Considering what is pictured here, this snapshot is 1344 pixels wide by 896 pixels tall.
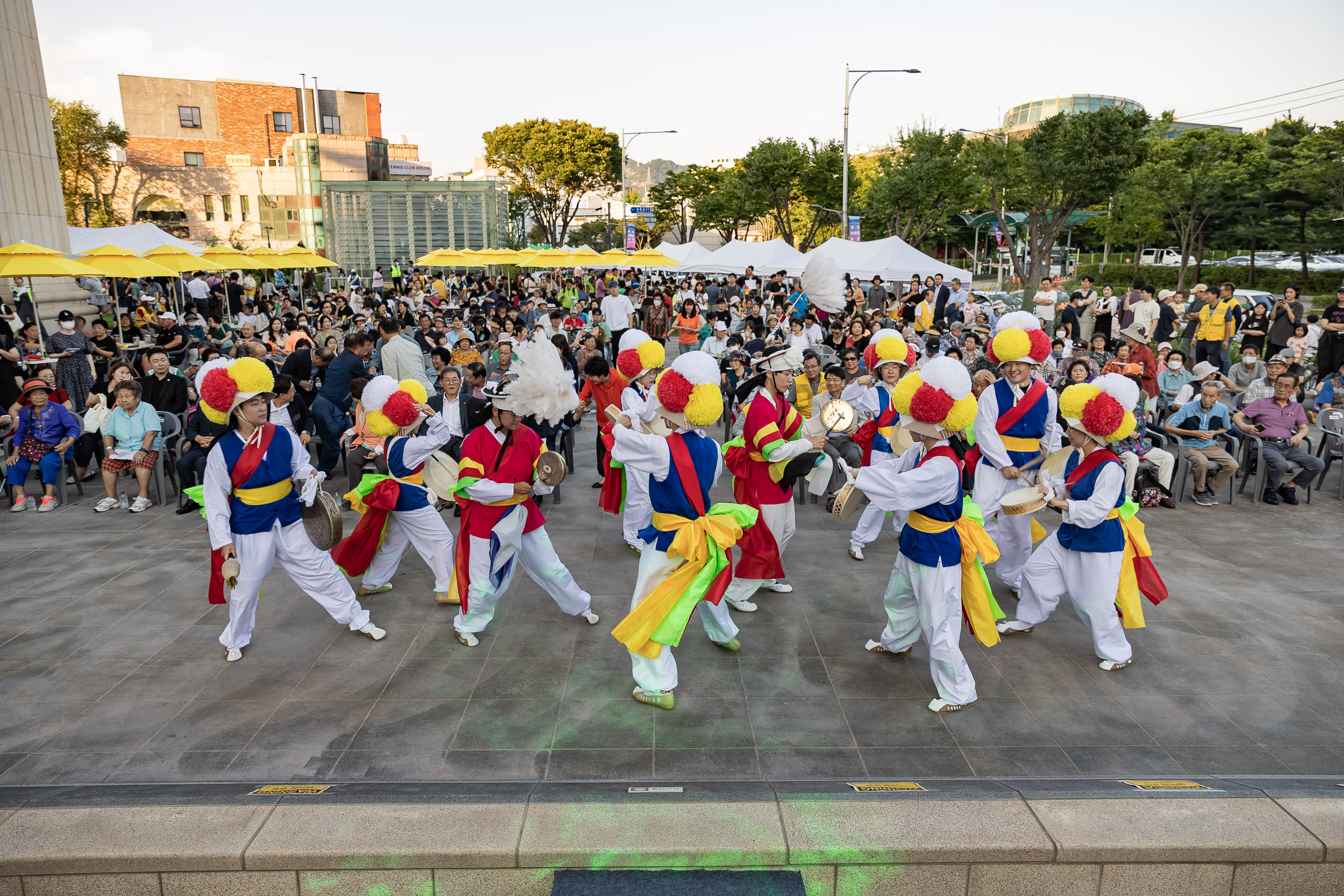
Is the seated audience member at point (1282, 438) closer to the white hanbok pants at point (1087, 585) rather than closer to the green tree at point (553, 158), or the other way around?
the white hanbok pants at point (1087, 585)

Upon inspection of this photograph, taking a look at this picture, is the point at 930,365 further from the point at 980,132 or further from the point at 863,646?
the point at 980,132

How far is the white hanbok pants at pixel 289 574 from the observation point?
5.04 metres

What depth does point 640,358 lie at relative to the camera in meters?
7.21

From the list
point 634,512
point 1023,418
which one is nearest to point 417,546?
point 634,512

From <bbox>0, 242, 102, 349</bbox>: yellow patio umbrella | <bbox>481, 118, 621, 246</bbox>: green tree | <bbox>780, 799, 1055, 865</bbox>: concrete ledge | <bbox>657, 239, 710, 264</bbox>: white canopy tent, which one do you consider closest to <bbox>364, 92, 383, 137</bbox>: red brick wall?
<bbox>481, 118, 621, 246</bbox>: green tree

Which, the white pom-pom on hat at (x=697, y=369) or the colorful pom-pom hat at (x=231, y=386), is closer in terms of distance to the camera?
the white pom-pom on hat at (x=697, y=369)

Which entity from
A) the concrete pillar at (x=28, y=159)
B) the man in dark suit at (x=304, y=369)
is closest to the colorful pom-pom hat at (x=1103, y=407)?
the man in dark suit at (x=304, y=369)

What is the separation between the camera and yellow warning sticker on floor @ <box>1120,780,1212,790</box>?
12.2 feet

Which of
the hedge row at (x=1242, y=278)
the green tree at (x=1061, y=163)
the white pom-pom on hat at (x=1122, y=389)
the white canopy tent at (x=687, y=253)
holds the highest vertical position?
the green tree at (x=1061, y=163)

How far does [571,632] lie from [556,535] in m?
2.10

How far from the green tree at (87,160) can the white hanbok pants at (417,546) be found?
41.7 metres

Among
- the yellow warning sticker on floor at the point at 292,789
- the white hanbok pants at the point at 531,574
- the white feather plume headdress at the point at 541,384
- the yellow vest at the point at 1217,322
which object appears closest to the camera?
the yellow warning sticker on floor at the point at 292,789

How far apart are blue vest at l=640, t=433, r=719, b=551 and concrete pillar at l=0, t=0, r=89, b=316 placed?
14.9 metres

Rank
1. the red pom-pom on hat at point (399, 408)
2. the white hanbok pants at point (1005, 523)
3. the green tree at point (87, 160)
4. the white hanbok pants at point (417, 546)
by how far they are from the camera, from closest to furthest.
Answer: the red pom-pom on hat at point (399, 408), the white hanbok pants at point (417, 546), the white hanbok pants at point (1005, 523), the green tree at point (87, 160)
